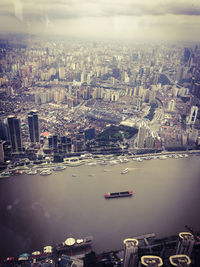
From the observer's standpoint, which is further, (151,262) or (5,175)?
(5,175)

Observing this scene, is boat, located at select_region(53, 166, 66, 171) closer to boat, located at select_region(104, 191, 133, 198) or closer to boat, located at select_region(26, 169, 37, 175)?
boat, located at select_region(26, 169, 37, 175)

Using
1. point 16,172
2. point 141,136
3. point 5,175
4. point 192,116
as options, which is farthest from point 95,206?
point 192,116

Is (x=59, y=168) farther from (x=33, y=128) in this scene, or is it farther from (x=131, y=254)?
(x=131, y=254)

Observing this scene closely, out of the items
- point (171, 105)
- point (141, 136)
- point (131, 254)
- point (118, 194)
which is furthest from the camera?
point (171, 105)

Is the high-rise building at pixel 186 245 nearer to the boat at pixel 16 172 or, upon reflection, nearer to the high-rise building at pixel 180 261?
the high-rise building at pixel 180 261

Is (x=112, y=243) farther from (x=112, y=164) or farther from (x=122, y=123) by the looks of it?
(x=122, y=123)

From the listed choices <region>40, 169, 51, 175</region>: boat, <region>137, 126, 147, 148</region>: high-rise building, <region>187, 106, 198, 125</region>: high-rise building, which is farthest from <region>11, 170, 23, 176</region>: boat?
<region>187, 106, 198, 125</region>: high-rise building
